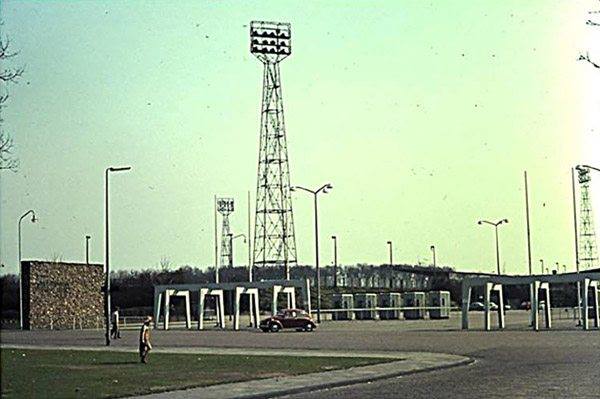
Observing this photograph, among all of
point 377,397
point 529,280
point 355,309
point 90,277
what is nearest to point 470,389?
point 377,397

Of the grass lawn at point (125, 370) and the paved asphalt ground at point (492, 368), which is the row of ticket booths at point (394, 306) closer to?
the paved asphalt ground at point (492, 368)

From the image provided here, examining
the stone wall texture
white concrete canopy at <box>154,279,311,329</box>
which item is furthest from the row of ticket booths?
the stone wall texture

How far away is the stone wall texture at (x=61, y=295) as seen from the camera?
80.1m

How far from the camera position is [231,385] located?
25062 mm

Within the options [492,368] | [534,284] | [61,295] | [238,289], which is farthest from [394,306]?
[492,368]

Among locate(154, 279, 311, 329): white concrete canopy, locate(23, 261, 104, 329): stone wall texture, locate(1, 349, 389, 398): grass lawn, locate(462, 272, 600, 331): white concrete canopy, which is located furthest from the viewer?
locate(23, 261, 104, 329): stone wall texture

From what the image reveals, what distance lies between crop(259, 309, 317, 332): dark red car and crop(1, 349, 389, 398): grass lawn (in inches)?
1124

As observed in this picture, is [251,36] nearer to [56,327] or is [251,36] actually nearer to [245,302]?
[56,327]

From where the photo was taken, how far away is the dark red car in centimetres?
6756

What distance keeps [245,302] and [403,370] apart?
103 meters

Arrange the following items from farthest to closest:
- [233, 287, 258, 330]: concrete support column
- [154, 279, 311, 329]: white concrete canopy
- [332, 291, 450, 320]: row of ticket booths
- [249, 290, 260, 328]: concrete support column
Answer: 1. [332, 291, 450, 320]: row of ticket booths
2. [249, 290, 260, 328]: concrete support column
3. [154, 279, 311, 329]: white concrete canopy
4. [233, 287, 258, 330]: concrete support column

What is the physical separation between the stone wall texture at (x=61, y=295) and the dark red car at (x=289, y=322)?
20233 millimetres

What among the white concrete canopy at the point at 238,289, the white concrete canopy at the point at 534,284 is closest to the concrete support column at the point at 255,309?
the white concrete canopy at the point at 238,289

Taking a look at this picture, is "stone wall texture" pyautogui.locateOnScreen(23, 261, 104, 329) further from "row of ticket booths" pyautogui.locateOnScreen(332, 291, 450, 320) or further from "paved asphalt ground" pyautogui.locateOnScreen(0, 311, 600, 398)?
"paved asphalt ground" pyautogui.locateOnScreen(0, 311, 600, 398)
